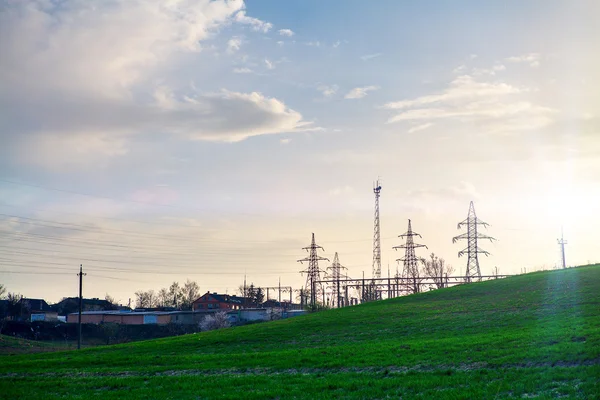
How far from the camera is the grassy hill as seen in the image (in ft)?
62.4

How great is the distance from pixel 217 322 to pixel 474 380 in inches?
3619

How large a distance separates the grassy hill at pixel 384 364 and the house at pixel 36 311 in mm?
107219

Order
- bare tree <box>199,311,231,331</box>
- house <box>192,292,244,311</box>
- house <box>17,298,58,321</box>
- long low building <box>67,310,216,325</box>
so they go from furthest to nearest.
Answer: house <box>192,292,244,311</box>
house <box>17,298,58,321</box>
long low building <box>67,310,216,325</box>
bare tree <box>199,311,231,331</box>

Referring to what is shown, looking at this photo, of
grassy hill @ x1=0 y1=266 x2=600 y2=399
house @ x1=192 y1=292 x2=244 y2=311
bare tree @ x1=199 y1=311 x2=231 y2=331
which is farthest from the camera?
house @ x1=192 y1=292 x2=244 y2=311

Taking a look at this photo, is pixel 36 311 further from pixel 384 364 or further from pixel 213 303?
pixel 384 364

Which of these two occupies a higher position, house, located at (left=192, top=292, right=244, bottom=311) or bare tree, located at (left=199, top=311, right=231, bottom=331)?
house, located at (left=192, top=292, right=244, bottom=311)

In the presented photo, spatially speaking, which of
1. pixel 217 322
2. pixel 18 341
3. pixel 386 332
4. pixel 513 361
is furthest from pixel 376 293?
pixel 513 361

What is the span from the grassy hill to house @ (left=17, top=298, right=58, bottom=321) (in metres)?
107

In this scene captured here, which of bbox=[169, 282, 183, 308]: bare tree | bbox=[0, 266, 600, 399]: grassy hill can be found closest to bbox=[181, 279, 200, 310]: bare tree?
bbox=[169, 282, 183, 308]: bare tree

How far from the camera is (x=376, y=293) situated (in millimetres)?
113500

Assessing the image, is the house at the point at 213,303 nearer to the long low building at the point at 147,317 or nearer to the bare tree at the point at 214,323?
the long low building at the point at 147,317

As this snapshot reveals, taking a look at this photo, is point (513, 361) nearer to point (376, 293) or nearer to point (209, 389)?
point (209, 389)

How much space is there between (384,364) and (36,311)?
147971 mm

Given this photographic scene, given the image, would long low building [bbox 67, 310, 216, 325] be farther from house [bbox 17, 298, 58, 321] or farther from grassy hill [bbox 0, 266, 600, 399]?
Answer: grassy hill [bbox 0, 266, 600, 399]
